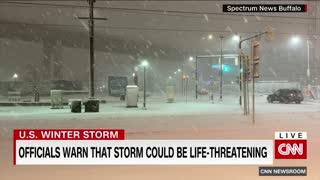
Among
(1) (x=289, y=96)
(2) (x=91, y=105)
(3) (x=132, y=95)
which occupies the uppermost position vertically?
(3) (x=132, y=95)

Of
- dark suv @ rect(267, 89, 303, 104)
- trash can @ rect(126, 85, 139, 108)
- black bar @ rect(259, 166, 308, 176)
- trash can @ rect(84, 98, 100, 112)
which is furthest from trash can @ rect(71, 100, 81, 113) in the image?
dark suv @ rect(267, 89, 303, 104)

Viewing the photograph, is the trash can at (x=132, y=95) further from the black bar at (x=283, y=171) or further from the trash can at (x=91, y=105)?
the black bar at (x=283, y=171)

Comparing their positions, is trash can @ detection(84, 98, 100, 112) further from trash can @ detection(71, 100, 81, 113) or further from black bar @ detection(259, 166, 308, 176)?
black bar @ detection(259, 166, 308, 176)

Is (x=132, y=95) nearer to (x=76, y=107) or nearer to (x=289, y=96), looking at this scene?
(x=76, y=107)

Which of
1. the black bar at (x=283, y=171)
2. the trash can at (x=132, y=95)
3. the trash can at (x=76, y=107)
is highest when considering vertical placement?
the trash can at (x=132, y=95)

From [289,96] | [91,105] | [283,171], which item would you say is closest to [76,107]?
[91,105]

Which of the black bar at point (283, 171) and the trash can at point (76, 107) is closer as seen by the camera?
the black bar at point (283, 171)

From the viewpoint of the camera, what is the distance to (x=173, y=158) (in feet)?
31.6

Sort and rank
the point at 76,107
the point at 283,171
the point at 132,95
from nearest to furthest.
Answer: the point at 283,171 → the point at 76,107 → the point at 132,95

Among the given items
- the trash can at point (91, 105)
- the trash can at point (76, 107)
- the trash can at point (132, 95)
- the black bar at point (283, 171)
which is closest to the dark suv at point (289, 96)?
the trash can at point (132, 95)

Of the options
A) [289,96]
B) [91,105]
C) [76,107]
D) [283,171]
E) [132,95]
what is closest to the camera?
[283,171]

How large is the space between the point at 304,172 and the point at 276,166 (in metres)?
0.75

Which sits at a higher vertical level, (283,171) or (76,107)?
(76,107)

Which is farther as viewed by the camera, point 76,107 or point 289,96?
point 289,96
